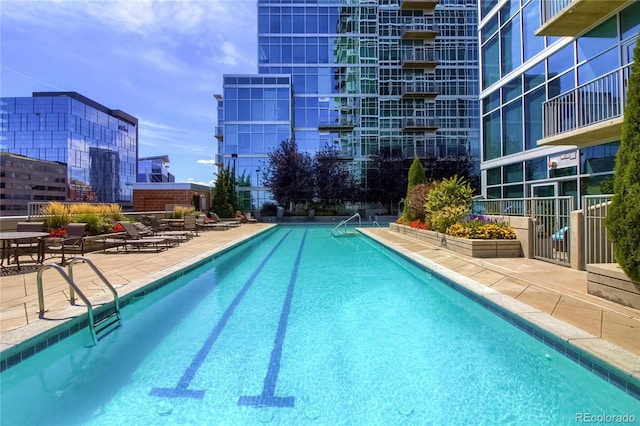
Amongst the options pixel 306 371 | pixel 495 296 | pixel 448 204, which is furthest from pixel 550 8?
pixel 306 371

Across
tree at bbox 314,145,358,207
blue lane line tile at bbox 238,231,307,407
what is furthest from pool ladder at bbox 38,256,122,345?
tree at bbox 314,145,358,207

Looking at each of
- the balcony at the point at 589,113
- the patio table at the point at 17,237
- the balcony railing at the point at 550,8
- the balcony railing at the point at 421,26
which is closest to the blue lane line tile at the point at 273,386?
the patio table at the point at 17,237

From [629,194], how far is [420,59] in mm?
30747

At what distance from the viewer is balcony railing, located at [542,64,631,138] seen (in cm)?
852

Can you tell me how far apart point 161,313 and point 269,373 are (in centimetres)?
234

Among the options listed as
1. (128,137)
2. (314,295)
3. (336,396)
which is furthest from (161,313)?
(128,137)

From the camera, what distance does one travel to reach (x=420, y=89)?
104 feet

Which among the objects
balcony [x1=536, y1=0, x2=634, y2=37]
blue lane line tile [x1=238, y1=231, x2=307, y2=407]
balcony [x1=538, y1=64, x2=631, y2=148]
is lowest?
blue lane line tile [x1=238, y1=231, x2=307, y2=407]

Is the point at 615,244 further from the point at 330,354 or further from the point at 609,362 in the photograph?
the point at 330,354

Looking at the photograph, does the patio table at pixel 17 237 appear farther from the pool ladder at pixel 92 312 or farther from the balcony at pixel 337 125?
the balcony at pixel 337 125

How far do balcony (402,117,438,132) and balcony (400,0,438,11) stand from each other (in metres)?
9.40

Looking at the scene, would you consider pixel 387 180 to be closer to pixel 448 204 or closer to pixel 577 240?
pixel 448 204

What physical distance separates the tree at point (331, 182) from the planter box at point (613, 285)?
22.9 m

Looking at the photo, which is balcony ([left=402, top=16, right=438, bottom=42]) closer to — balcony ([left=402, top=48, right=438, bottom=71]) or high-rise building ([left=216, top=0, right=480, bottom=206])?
high-rise building ([left=216, top=0, right=480, bottom=206])
